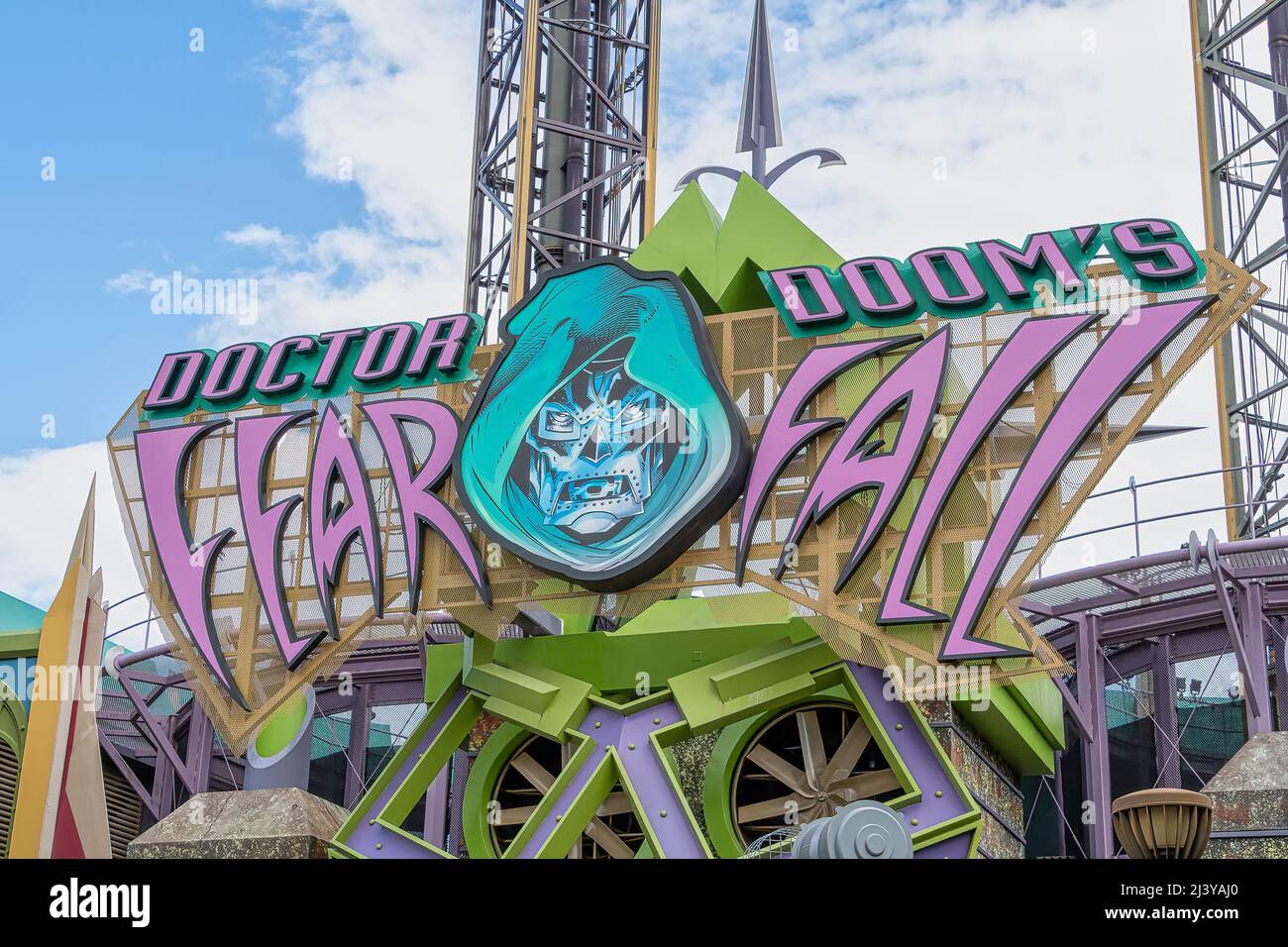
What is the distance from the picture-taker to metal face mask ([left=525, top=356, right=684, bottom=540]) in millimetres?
20250

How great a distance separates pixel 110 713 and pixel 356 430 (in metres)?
12.5

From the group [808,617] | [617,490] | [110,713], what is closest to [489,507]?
[617,490]

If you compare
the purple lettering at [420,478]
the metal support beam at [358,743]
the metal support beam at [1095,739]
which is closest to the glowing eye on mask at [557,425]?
the purple lettering at [420,478]

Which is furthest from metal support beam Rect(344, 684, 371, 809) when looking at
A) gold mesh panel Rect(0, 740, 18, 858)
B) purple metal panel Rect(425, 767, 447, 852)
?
gold mesh panel Rect(0, 740, 18, 858)

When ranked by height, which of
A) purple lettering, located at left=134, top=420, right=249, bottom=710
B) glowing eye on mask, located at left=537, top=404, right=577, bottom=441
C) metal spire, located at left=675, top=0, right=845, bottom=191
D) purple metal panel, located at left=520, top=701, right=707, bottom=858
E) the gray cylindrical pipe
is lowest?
the gray cylindrical pipe

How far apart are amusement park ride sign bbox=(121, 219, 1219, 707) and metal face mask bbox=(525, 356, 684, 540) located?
0.03 m

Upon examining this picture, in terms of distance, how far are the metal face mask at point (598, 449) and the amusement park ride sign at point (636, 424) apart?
0.09 ft

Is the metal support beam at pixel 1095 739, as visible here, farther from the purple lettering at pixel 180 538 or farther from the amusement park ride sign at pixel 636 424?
the purple lettering at pixel 180 538

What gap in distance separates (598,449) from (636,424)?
56 centimetres

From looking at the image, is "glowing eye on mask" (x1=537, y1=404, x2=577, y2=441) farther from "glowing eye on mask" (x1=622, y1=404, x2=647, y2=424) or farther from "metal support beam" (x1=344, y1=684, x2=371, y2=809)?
"metal support beam" (x1=344, y1=684, x2=371, y2=809)

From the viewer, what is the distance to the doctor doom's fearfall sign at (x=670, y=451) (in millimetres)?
18703

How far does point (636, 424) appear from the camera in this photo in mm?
20562

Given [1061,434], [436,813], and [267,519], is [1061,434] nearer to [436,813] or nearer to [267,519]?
[267,519]
